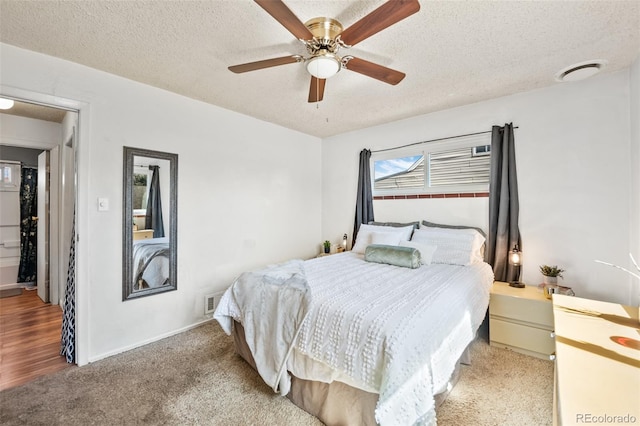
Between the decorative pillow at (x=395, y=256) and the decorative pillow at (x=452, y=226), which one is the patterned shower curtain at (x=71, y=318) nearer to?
the decorative pillow at (x=395, y=256)

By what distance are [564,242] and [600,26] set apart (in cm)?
180

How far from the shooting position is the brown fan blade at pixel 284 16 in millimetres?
1271

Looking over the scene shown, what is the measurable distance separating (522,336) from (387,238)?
1510mm

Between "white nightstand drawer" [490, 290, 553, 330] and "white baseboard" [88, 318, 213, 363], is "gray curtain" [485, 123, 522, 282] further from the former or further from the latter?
"white baseboard" [88, 318, 213, 363]

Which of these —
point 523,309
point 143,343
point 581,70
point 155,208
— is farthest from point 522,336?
point 155,208

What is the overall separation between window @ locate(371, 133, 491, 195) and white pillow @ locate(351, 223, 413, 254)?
62cm

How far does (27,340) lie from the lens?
2.64 metres

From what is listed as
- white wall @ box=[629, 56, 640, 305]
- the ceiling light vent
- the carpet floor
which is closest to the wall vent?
the carpet floor

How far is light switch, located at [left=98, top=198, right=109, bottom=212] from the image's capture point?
2377 mm

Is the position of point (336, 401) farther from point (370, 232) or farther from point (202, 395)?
point (370, 232)

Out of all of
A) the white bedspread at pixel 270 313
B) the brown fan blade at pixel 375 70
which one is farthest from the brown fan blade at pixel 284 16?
the white bedspread at pixel 270 313

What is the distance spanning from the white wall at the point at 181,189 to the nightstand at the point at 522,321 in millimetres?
2663

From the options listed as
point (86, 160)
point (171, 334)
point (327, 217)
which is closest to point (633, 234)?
point (327, 217)

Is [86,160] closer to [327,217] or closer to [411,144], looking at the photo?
[327,217]
